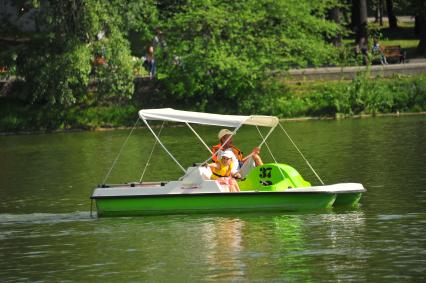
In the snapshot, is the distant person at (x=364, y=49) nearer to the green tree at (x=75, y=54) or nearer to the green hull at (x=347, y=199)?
the green tree at (x=75, y=54)

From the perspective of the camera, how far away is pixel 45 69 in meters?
54.7

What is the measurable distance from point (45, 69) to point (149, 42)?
1030 cm

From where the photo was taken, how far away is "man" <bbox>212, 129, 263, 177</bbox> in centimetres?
2827

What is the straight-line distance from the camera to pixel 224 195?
27.2 m

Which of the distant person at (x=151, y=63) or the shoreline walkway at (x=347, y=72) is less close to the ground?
the distant person at (x=151, y=63)

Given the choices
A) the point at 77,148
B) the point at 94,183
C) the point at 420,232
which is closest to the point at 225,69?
the point at 77,148

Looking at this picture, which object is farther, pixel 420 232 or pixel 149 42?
pixel 149 42

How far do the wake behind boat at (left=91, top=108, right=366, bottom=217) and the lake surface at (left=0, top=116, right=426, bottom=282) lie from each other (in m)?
0.29

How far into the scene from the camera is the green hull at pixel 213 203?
1062 inches

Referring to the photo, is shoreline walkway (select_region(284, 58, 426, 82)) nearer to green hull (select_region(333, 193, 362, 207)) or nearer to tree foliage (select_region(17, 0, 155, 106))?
tree foliage (select_region(17, 0, 155, 106))

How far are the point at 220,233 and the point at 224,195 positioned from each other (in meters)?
2.26

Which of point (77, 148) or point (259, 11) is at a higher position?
point (259, 11)

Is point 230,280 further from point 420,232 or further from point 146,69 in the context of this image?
point 146,69

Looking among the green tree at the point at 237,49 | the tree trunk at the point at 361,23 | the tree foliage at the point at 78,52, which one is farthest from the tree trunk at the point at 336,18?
the tree foliage at the point at 78,52
